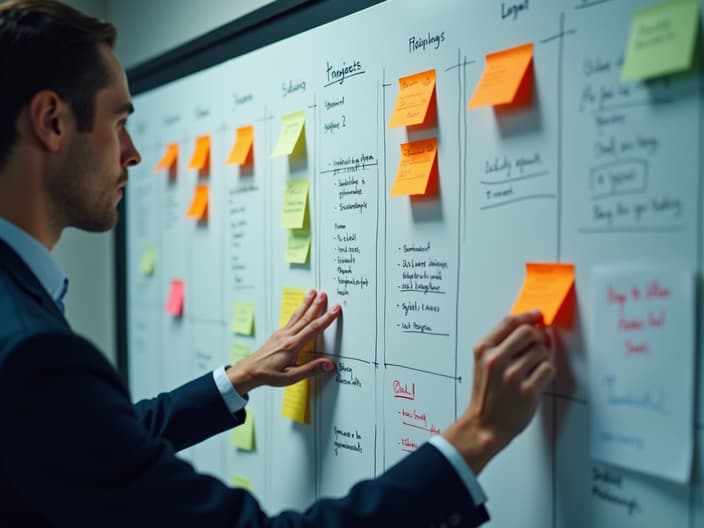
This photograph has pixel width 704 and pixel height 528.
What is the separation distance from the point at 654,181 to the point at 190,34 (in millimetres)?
1403

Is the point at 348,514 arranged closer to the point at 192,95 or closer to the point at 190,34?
the point at 192,95

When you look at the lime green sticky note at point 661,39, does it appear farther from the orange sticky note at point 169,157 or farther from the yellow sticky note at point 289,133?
the orange sticky note at point 169,157

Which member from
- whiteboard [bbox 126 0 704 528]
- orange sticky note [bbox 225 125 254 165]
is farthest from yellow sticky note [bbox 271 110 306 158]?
orange sticky note [bbox 225 125 254 165]

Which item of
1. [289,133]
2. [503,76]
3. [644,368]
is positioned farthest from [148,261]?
[644,368]

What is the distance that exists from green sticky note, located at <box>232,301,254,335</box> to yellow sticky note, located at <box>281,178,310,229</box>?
9.3 inches

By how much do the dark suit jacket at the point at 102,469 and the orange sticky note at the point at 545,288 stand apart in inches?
8.7

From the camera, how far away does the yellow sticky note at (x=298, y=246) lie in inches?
51.7

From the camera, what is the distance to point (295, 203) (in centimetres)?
133

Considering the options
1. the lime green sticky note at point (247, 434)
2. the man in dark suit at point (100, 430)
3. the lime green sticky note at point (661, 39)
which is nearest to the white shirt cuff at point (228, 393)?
the lime green sticky note at point (247, 434)

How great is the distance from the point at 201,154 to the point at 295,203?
443 millimetres

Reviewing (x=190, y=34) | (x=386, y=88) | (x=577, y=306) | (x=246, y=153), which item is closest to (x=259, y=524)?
(x=577, y=306)

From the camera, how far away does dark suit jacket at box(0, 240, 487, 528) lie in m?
0.79

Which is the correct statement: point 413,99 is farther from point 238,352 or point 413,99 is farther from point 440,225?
point 238,352

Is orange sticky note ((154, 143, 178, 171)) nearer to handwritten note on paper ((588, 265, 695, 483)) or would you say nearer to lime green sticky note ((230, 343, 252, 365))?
lime green sticky note ((230, 343, 252, 365))
